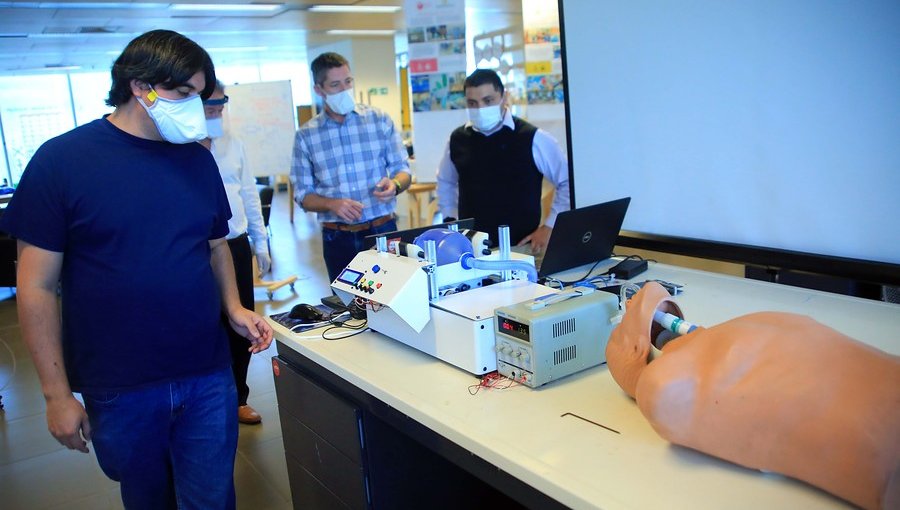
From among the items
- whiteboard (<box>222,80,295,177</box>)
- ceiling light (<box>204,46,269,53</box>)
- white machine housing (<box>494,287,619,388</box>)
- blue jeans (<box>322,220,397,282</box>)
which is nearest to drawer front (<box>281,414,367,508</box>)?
white machine housing (<box>494,287,619,388</box>)

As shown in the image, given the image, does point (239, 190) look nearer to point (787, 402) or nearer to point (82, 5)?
point (787, 402)

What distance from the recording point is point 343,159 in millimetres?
2986

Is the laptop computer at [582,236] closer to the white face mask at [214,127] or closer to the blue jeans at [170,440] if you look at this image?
the blue jeans at [170,440]

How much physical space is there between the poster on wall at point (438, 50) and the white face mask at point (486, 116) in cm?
162

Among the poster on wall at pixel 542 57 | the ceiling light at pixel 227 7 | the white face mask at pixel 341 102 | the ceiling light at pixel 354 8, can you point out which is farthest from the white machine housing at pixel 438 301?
the ceiling light at pixel 354 8

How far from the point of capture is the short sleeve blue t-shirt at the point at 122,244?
1.41 meters

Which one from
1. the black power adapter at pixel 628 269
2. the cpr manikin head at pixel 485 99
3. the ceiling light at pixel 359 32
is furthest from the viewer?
the ceiling light at pixel 359 32

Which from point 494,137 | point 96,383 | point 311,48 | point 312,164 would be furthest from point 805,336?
point 311,48

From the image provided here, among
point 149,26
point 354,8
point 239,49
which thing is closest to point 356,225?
point 354,8

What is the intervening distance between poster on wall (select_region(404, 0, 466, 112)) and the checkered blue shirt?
5.10 ft

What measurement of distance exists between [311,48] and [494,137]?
9410mm

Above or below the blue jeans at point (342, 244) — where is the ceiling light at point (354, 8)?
above

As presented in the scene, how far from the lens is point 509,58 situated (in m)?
6.59

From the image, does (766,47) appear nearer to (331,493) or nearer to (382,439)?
(382,439)
